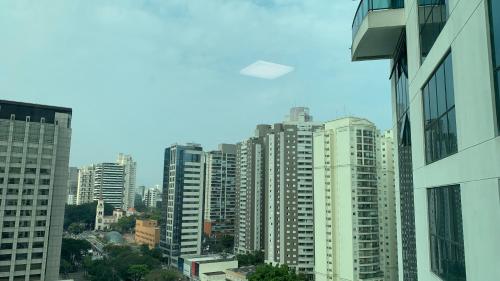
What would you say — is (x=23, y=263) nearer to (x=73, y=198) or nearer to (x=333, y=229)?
(x=333, y=229)

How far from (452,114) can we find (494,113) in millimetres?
958

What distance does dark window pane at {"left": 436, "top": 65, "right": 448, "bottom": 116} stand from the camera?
3.56 metres

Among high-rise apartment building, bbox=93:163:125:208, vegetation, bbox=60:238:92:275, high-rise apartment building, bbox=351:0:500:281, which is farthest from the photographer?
high-rise apartment building, bbox=93:163:125:208

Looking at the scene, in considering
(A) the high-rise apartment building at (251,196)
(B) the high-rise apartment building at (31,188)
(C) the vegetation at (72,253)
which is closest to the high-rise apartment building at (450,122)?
(B) the high-rise apartment building at (31,188)

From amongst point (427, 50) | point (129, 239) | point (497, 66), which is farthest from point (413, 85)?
point (129, 239)

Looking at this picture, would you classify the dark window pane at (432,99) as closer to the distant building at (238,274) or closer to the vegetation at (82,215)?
the distant building at (238,274)

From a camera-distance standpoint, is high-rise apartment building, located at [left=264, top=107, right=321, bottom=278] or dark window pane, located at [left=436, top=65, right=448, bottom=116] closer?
dark window pane, located at [left=436, top=65, right=448, bottom=116]

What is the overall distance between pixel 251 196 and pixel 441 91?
32.8m

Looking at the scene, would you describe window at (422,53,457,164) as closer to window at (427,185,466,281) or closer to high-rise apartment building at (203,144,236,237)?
window at (427,185,466,281)

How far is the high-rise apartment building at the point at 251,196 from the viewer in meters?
35.0

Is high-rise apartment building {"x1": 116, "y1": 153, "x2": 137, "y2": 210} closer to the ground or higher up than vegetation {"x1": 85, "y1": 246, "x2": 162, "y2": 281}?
higher up

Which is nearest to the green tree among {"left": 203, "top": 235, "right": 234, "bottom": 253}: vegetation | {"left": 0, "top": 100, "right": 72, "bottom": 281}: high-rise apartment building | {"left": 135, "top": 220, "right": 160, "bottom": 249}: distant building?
{"left": 135, "top": 220, "right": 160, "bottom": 249}: distant building

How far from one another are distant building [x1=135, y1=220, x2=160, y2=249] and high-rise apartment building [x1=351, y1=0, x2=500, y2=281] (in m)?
39.1

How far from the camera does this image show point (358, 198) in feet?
76.4
